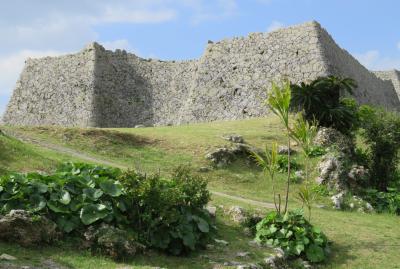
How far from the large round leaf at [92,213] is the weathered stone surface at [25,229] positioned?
547 mm

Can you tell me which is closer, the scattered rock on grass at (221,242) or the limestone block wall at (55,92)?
the scattered rock on grass at (221,242)

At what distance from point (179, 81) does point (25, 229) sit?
29.4 metres

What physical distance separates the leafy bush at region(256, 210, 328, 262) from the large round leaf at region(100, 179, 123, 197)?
129 inches

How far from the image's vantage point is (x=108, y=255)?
8195 mm

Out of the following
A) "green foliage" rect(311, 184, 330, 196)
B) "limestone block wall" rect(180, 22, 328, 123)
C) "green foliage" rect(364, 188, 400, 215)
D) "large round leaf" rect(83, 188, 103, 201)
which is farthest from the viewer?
"limestone block wall" rect(180, 22, 328, 123)

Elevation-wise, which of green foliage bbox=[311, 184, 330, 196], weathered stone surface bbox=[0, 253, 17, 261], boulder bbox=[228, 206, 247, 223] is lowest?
weathered stone surface bbox=[0, 253, 17, 261]

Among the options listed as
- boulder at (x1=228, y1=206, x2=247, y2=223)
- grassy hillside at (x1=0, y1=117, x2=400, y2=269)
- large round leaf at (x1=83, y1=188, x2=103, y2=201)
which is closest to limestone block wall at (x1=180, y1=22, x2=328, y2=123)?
grassy hillside at (x1=0, y1=117, x2=400, y2=269)

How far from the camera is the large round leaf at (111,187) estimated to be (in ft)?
29.6

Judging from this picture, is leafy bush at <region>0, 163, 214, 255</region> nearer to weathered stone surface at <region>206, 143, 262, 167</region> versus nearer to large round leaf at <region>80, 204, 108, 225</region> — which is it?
large round leaf at <region>80, 204, 108, 225</region>

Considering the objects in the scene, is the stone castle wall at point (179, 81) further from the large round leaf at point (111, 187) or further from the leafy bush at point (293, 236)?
the large round leaf at point (111, 187)

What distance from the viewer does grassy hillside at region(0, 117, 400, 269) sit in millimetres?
9297

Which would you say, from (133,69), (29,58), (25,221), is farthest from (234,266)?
(29,58)

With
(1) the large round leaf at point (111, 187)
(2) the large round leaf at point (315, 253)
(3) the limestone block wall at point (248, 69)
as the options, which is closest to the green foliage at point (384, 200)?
(2) the large round leaf at point (315, 253)

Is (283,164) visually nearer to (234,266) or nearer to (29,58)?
(234,266)
